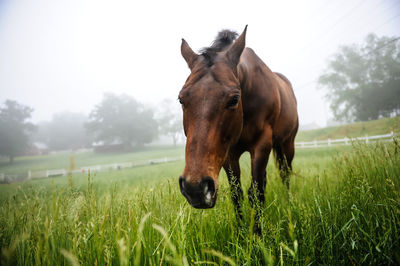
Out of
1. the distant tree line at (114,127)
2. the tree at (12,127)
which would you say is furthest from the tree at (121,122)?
the tree at (12,127)

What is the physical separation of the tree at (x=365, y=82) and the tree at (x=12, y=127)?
1668 inches

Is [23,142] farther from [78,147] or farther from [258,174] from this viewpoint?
[258,174]

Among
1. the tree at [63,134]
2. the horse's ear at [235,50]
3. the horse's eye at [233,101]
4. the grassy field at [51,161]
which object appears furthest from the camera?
the tree at [63,134]

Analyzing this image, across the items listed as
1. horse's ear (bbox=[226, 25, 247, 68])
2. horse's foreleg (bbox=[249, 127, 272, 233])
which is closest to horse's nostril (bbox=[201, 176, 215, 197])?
horse's foreleg (bbox=[249, 127, 272, 233])

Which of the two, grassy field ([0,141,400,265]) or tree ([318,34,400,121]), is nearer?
grassy field ([0,141,400,265])

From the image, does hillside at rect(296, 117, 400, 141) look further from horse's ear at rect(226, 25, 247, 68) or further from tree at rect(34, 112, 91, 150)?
tree at rect(34, 112, 91, 150)

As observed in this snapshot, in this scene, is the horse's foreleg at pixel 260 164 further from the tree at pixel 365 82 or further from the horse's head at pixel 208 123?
the tree at pixel 365 82

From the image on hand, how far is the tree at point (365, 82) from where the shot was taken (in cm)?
2241

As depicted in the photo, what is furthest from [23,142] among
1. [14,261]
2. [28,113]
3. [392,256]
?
[392,256]

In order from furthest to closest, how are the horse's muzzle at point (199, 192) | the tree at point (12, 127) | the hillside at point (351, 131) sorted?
the tree at point (12, 127)
the hillside at point (351, 131)
the horse's muzzle at point (199, 192)

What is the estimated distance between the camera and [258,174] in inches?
92.9

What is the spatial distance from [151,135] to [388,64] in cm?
4646

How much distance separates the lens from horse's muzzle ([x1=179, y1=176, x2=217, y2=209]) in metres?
1.25

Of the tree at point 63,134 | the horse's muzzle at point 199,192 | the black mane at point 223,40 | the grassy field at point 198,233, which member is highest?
the tree at point 63,134
